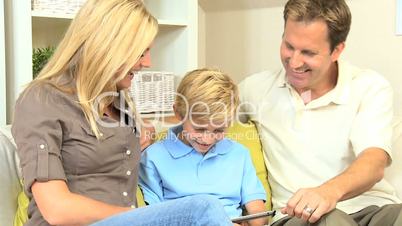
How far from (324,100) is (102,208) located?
817 millimetres

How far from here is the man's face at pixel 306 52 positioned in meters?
1.63

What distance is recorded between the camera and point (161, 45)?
2.13 metres

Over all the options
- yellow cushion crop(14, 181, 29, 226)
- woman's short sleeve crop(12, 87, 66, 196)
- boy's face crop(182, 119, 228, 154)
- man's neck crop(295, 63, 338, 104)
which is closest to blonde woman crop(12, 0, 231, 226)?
woman's short sleeve crop(12, 87, 66, 196)

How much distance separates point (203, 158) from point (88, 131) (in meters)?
0.45

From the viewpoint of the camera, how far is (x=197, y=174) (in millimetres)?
1573

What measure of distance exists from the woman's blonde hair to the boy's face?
353 mm

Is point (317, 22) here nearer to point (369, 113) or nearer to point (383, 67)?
point (369, 113)

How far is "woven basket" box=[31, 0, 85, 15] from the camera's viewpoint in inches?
66.6

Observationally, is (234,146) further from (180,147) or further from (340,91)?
(340,91)

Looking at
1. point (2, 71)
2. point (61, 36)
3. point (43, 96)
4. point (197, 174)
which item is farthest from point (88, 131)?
point (61, 36)

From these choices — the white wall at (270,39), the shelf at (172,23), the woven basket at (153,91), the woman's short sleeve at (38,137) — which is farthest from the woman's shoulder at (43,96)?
the white wall at (270,39)

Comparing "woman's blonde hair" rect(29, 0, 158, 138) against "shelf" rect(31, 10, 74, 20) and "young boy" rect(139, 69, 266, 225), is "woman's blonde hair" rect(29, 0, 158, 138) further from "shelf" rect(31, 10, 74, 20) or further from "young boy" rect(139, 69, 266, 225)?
"shelf" rect(31, 10, 74, 20)

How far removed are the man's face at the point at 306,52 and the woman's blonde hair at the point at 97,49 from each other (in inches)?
21.8

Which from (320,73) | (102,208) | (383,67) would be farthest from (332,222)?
(383,67)
